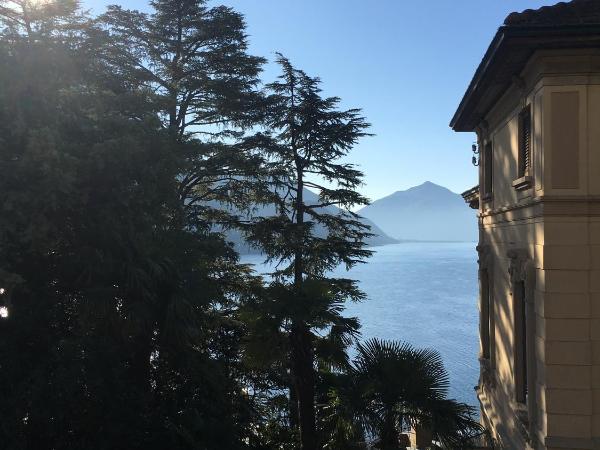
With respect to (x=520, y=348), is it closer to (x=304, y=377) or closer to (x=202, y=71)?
(x=304, y=377)

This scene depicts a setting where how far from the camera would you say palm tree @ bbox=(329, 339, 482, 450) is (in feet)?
26.4

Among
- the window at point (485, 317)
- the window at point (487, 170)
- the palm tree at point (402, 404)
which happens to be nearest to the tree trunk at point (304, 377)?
the palm tree at point (402, 404)

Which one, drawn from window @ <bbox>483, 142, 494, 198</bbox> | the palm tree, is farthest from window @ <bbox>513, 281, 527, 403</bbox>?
window @ <bbox>483, 142, 494, 198</bbox>

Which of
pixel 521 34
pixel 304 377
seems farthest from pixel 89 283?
pixel 521 34

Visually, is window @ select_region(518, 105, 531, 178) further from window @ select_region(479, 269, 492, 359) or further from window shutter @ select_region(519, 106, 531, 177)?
window @ select_region(479, 269, 492, 359)

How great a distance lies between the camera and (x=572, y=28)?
5.97 m

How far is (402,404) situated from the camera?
840 centimetres

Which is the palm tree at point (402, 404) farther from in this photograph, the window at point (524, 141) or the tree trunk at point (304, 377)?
the window at point (524, 141)

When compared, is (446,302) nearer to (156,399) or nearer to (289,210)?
(289,210)

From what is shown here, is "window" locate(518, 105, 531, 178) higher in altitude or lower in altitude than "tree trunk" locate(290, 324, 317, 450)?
higher

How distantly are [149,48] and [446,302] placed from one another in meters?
57.1

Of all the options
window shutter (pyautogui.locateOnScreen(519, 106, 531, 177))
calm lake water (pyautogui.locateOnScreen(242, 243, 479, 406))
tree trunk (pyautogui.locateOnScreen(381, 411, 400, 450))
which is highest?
window shutter (pyautogui.locateOnScreen(519, 106, 531, 177))

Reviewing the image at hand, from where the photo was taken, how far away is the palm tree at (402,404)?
26.4 ft

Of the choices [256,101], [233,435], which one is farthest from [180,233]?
[256,101]
